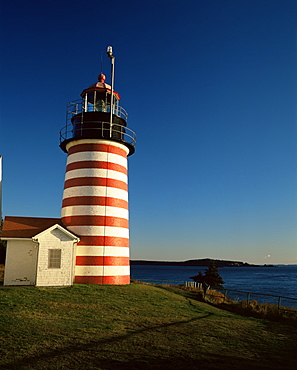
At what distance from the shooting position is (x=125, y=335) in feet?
36.6

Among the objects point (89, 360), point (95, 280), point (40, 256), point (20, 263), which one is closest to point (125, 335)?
point (89, 360)

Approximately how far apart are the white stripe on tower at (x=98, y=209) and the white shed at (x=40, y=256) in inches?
46.1

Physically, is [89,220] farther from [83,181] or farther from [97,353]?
[97,353]

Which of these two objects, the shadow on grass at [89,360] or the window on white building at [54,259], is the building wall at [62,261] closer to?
the window on white building at [54,259]

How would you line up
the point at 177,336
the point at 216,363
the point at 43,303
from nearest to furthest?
the point at 216,363
the point at 177,336
the point at 43,303

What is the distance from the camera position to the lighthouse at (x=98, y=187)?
20.6 meters

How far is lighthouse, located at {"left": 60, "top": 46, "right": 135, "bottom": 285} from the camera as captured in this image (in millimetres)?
20641

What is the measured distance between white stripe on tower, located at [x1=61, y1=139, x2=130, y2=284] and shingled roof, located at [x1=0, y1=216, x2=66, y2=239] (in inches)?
51.0

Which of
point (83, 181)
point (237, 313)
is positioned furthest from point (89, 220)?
point (237, 313)

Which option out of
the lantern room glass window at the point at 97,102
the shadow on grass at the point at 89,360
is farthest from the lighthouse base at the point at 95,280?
the lantern room glass window at the point at 97,102

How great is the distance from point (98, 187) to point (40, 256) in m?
5.29

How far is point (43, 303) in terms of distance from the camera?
48.5 feet

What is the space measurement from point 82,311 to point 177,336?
4.37 metres

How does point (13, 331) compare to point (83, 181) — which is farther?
point (83, 181)
